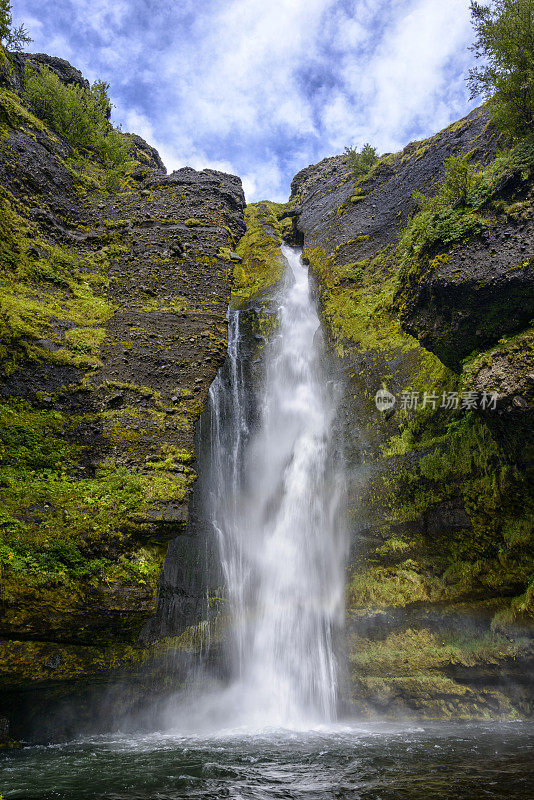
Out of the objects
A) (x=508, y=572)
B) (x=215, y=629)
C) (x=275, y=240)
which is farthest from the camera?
(x=275, y=240)

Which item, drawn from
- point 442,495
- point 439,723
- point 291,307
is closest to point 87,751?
point 439,723

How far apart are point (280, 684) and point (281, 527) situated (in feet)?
14.3

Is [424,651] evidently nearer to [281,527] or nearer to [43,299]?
[281,527]

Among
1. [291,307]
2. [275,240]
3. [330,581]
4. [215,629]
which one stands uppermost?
[275,240]

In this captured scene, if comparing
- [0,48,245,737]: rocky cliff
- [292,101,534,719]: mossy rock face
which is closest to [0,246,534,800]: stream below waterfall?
[292,101,534,719]: mossy rock face

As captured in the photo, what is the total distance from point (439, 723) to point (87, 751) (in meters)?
7.94

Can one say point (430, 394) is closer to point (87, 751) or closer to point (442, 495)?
point (442, 495)

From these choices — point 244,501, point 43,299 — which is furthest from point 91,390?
point 244,501

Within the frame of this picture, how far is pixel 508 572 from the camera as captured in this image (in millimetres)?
9734

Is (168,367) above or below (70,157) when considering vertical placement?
below

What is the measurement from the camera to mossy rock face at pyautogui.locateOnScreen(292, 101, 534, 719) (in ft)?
28.7

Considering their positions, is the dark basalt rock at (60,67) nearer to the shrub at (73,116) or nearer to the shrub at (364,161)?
the shrub at (73,116)

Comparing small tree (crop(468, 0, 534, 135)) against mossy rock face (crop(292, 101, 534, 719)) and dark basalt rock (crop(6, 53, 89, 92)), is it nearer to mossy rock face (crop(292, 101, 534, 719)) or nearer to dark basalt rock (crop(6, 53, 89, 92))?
mossy rock face (crop(292, 101, 534, 719))

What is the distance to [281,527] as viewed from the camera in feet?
45.5
